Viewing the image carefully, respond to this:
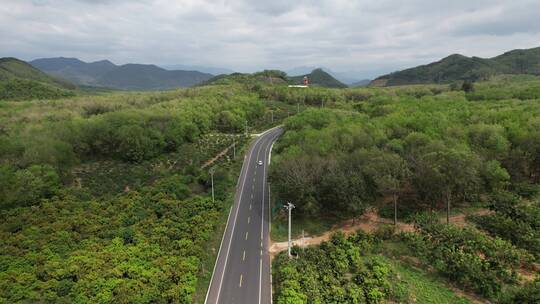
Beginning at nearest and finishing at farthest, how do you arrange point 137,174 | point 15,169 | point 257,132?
point 15,169, point 137,174, point 257,132

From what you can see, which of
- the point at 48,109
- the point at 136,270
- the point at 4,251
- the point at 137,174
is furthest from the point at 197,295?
the point at 48,109

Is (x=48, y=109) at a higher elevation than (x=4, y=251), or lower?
higher

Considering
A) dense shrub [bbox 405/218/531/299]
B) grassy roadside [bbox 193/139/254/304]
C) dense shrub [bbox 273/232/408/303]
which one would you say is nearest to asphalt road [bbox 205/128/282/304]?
grassy roadside [bbox 193/139/254/304]

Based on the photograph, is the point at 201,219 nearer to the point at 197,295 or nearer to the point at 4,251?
the point at 197,295

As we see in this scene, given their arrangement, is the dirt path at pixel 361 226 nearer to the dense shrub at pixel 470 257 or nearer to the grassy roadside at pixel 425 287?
the dense shrub at pixel 470 257

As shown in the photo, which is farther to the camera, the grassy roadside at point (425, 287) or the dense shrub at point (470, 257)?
the grassy roadside at point (425, 287)

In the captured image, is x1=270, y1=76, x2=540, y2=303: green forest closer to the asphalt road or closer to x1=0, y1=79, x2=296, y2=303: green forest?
the asphalt road

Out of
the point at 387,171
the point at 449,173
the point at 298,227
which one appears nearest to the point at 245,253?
the point at 298,227

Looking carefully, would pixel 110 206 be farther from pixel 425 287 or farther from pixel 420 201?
pixel 420 201

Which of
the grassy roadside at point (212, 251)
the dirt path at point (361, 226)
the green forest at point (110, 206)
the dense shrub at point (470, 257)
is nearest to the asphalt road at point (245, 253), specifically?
the grassy roadside at point (212, 251)
